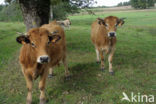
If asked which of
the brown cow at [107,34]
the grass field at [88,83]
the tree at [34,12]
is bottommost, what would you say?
the grass field at [88,83]

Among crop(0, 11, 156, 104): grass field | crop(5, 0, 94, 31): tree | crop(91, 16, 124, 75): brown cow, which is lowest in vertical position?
crop(0, 11, 156, 104): grass field

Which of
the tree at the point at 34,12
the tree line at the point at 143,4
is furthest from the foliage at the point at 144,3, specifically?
the tree at the point at 34,12

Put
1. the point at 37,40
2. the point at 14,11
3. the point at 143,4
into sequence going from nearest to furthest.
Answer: the point at 37,40, the point at 143,4, the point at 14,11

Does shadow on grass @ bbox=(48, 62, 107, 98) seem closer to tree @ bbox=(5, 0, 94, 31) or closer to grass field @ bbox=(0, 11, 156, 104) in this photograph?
grass field @ bbox=(0, 11, 156, 104)

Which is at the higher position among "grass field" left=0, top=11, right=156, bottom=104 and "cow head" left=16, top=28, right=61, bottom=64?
"cow head" left=16, top=28, right=61, bottom=64

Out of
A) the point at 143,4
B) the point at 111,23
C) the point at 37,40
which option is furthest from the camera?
the point at 143,4

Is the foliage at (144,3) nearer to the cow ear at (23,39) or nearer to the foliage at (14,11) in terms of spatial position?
the foliage at (14,11)

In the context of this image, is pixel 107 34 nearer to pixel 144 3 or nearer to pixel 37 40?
pixel 37 40

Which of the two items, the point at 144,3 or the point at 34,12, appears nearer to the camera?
the point at 34,12

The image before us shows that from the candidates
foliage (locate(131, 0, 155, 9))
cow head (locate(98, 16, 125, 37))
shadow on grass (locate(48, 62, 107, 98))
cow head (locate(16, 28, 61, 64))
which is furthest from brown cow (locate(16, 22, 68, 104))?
foliage (locate(131, 0, 155, 9))

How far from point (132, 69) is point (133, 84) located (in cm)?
168

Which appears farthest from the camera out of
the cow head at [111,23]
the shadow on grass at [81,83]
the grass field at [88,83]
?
the cow head at [111,23]

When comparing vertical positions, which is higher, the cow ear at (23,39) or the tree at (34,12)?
the tree at (34,12)

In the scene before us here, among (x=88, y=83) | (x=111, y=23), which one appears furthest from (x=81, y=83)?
(x=111, y=23)
